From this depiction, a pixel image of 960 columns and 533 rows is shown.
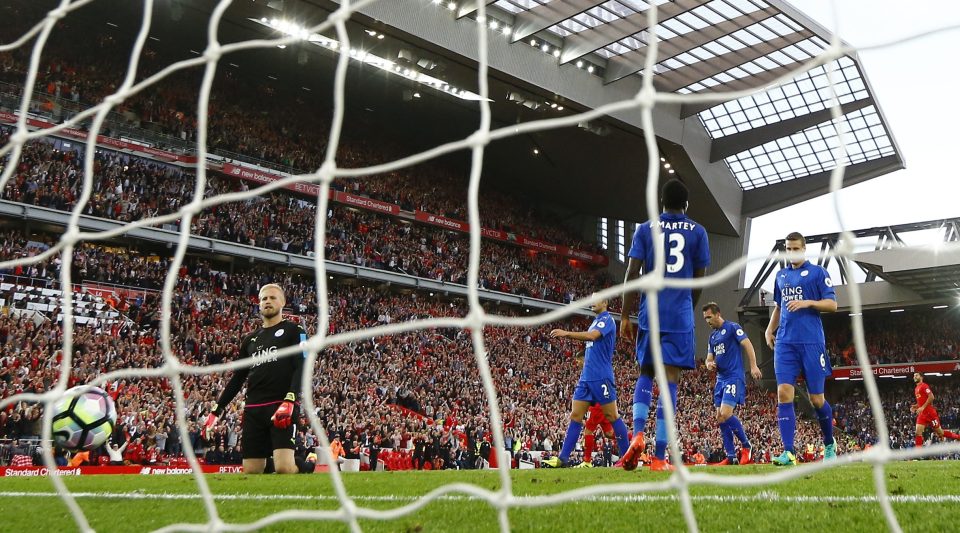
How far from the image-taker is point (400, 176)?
3284 centimetres

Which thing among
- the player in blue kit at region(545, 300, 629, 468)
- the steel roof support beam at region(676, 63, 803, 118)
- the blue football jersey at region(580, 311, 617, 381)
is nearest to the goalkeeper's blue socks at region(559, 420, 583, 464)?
the player in blue kit at region(545, 300, 629, 468)

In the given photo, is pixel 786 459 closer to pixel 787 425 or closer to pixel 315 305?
pixel 787 425

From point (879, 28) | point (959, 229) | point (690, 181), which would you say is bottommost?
point (879, 28)

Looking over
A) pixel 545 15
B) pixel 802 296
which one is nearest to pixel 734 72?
pixel 545 15

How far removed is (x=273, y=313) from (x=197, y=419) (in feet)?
33.2

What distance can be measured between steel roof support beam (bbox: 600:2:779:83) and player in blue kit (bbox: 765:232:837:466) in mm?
18931

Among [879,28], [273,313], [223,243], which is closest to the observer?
[879,28]

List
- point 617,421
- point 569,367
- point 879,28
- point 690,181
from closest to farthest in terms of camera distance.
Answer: point 879,28, point 617,421, point 569,367, point 690,181

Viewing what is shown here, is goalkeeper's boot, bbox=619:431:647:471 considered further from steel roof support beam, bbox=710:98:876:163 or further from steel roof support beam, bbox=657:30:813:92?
steel roof support beam, bbox=710:98:876:163

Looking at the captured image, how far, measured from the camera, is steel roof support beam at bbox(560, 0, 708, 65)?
22609 mm

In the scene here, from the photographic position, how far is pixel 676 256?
5023 mm

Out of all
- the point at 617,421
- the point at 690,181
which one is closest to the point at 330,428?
the point at 617,421

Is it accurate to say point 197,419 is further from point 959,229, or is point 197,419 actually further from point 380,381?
point 959,229

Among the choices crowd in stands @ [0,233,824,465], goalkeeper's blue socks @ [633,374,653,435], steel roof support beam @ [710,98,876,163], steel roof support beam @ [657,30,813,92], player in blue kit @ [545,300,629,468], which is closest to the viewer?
goalkeeper's blue socks @ [633,374,653,435]
